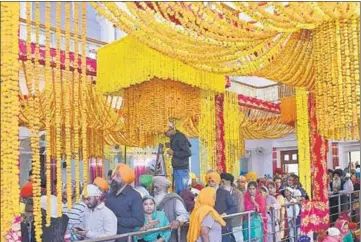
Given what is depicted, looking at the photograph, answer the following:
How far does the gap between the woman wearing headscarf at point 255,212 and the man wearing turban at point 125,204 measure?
5.69 ft

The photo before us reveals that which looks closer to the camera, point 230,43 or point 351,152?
point 230,43

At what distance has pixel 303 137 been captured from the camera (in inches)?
241

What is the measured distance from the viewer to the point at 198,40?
3686mm

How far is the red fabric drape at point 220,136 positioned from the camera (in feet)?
23.3

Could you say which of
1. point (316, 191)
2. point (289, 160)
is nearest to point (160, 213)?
point (316, 191)

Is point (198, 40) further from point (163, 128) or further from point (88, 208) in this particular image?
point (163, 128)

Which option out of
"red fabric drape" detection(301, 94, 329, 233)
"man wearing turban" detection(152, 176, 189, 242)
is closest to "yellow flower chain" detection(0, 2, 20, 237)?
"man wearing turban" detection(152, 176, 189, 242)

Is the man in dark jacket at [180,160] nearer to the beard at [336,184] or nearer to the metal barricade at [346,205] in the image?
the metal barricade at [346,205]

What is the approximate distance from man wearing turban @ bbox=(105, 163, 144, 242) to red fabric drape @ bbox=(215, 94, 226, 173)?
3138 millimetres

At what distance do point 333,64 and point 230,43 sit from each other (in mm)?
721

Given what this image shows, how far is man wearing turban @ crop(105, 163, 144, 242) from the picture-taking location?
3.95 m

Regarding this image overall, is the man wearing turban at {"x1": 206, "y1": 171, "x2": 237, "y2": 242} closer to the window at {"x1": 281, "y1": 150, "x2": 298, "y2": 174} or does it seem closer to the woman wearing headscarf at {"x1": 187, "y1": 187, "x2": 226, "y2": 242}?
the woman wearing headscarf at {"x1": 187, "y1": 187, "x2": 226, "y2": 242}

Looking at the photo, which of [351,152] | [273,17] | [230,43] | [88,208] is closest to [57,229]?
[88,208]

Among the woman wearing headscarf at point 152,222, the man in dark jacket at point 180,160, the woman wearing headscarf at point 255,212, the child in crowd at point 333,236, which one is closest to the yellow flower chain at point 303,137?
the woman wearing headscarf at point 255,212
